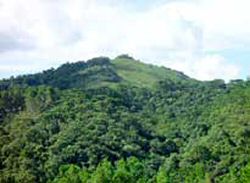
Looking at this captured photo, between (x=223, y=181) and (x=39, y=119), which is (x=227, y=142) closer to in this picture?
(x=223, y=181)

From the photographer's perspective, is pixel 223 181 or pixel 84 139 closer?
pixel 223 181

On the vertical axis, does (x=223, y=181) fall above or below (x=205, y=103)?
below

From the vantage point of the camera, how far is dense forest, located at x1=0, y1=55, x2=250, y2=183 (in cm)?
10031

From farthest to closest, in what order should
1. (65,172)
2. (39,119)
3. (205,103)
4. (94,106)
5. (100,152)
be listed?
(205,103)
(94,106)
(39,119)
(100,152)
(65,172)

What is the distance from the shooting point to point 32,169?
10612 centimetres

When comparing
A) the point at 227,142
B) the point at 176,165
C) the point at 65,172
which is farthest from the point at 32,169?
the point at 227,142

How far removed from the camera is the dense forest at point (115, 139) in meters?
100

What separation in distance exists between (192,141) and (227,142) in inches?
779

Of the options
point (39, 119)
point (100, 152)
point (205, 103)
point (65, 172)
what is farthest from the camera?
point (205, 103)

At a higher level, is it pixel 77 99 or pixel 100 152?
pixel 77 99

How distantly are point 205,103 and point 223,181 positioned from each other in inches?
2810

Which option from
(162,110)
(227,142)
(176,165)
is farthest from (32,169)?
(162,110)

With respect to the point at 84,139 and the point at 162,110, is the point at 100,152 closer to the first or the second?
the point at 84,139

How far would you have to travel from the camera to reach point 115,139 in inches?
4793
